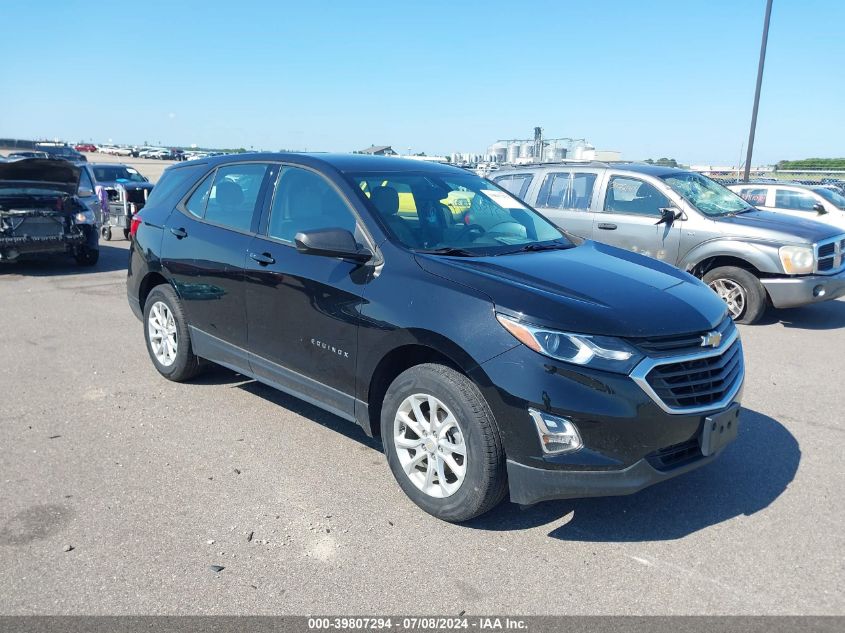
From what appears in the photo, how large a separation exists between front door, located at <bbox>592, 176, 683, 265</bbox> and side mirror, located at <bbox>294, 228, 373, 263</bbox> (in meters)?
5.79

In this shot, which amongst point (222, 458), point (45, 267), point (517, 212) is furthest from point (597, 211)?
point (45, 267)

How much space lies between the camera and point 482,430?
3215mm

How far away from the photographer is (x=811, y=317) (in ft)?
29.1

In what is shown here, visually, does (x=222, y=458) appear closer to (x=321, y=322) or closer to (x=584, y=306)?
(x=321, y=322)

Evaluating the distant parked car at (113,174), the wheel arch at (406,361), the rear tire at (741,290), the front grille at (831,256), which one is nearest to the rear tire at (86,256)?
the distant parked car at (113,174)

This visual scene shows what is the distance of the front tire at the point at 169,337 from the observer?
5305 millimetres

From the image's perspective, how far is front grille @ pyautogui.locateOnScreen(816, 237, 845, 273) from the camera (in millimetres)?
7903

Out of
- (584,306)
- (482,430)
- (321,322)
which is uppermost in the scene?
(584,306)

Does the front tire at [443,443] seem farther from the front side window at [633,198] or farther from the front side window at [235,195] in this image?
the front side window at [633,198]

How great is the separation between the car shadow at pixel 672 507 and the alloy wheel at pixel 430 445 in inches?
11.0

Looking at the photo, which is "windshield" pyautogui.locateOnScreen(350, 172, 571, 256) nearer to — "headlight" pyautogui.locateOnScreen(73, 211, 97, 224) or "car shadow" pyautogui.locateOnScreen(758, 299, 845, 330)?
"car shadow" pyautogui.locateOnScreen(758, 299, 845, 330)

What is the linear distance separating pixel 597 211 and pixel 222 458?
6393 mm

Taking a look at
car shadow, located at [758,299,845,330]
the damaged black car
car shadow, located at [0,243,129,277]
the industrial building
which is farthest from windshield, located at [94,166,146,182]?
car shadow, located at [758,299,845,330]

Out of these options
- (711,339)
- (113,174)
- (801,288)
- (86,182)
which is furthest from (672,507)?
(113,174)
